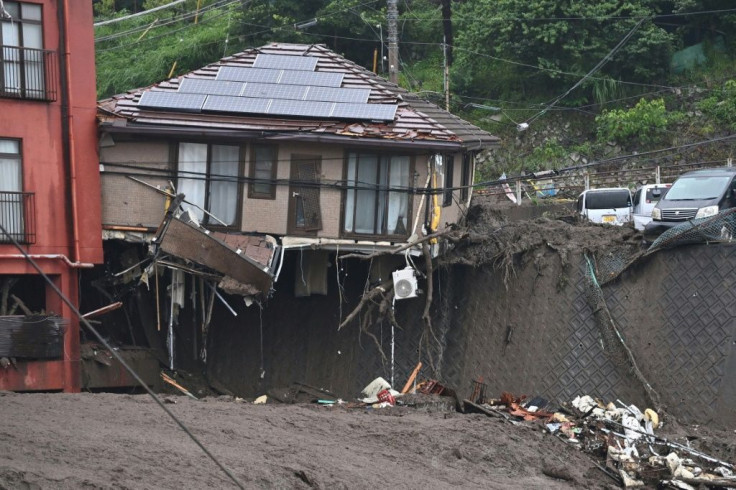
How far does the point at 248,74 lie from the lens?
24188 mm

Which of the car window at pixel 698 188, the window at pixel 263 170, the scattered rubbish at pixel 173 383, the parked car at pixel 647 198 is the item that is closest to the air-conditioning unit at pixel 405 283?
the window at pixel 263 170

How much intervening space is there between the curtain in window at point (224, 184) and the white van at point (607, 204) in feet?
45.0

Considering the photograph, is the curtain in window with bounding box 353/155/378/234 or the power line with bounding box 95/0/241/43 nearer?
the curtain in window with bounding box 353/155/378/234

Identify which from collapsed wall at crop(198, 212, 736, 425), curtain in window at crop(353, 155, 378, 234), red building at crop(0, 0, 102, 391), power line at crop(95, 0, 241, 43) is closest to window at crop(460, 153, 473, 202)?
collapsed wall at crop(198, 212, 736, 425)

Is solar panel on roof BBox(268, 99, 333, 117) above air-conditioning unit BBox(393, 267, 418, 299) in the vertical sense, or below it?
above

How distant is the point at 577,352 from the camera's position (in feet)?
71.7

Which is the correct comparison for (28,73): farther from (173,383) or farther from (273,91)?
(173,383)

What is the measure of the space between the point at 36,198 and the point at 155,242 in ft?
8.35

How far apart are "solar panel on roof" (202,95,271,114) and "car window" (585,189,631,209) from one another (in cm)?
1408

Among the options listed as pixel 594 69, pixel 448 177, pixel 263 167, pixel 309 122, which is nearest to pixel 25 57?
pixel 263 167

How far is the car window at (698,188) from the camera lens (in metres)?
25.3

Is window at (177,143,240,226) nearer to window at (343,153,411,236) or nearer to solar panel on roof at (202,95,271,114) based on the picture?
solar panel on roof at (202,95,271,114)

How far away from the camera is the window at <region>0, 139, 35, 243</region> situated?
21.5 meters

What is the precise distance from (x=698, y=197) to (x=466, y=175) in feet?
18.4
